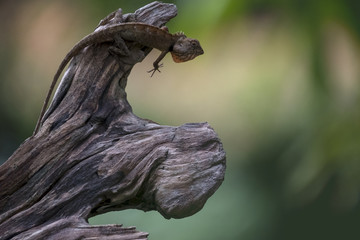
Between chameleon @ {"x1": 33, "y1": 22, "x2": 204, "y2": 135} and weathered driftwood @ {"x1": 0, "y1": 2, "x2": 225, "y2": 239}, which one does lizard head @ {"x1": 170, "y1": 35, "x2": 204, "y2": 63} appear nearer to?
chameleon @ {"x1": 33, "y1": 22, "x2": 204, "y2": 135}

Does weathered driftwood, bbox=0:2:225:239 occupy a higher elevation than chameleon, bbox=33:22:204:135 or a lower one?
lower

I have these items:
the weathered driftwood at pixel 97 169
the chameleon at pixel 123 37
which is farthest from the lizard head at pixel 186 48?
the weathered driftwood at pixel 97 169

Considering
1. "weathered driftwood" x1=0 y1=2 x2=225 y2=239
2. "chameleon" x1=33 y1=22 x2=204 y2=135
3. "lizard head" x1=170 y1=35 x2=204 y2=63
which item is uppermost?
"lizard head" x1=170 y1=35 x2=204 y2=63

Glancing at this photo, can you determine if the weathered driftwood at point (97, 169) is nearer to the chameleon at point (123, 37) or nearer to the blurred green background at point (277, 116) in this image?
the chameleon at point (123, 37)

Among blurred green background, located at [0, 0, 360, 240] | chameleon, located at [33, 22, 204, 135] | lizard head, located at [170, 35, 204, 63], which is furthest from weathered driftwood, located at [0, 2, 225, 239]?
blurred green background, located at [0, 0, 360, 240]

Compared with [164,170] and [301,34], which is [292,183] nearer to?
[301,34]

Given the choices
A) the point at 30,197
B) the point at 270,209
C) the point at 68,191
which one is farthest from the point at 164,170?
the point at 270,209

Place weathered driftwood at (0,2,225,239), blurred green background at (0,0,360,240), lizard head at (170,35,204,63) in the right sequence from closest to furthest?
1. weathered driftwood at (0,2,225,239)
2. lizard head at (170,35,204,63)
3. blurred green background at (0,0,360,240)
